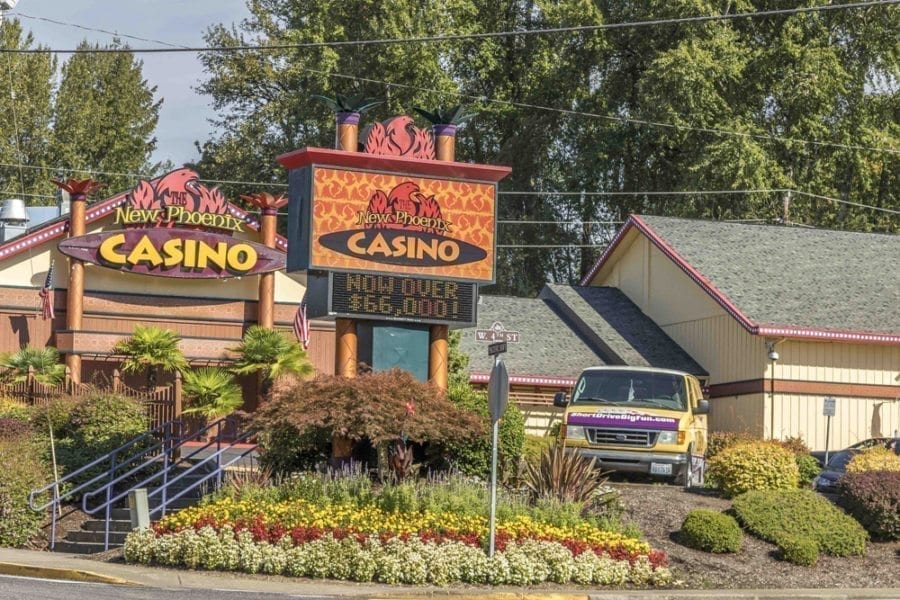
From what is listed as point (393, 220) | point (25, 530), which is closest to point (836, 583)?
point (393, 220)

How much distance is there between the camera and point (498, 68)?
59.2 meters

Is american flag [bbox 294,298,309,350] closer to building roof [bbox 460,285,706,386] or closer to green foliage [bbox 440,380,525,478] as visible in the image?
building roof [bbox 460,285,706,386]

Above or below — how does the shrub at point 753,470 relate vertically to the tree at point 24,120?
below

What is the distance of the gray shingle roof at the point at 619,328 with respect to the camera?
4050 centimetres

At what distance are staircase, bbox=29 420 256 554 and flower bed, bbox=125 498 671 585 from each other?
7.34ft

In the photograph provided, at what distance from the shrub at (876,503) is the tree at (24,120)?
4521cm

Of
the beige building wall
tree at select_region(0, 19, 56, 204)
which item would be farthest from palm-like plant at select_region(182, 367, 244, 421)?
tree at select_region(0, 19, 56, 204)

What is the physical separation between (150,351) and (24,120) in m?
29.6

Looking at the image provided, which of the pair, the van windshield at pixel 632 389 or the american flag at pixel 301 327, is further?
the american flag at pixel 301 327

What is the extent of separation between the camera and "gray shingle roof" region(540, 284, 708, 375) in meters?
40.5

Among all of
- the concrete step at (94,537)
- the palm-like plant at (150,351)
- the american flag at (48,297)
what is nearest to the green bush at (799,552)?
the concrete step at (94,537)

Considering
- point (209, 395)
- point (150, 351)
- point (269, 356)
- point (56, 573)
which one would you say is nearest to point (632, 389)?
point (209, 395)

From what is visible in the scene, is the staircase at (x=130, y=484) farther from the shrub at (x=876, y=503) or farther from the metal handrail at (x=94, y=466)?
the shrub at (x=876, y=503)

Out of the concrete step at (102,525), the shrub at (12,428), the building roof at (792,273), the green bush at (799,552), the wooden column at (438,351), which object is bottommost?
the concrete step at (102,525)
